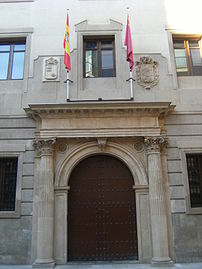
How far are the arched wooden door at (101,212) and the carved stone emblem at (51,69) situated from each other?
353 centimetres

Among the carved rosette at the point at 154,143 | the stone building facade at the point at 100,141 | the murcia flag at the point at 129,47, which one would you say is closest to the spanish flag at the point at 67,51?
the stone building facade at the point at 100,141

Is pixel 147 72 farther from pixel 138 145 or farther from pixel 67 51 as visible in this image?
pixel 67 51

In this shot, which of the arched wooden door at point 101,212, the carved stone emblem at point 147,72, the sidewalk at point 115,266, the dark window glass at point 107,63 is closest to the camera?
the sidewalk at point 115,266

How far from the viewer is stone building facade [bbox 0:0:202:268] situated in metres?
9.19

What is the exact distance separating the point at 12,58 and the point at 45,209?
645 centimetres

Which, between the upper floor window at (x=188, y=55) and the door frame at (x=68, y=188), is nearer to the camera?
the door frame at (x=68, y=188)

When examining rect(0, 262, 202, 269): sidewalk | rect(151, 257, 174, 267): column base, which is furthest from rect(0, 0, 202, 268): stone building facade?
rect(0, 262, 202, 269): sidewalk

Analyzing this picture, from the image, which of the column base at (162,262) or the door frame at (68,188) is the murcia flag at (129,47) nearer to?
the door frame at (68,188)

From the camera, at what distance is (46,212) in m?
9.05

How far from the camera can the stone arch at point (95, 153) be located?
31.6 ft

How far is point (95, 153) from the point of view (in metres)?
10.0

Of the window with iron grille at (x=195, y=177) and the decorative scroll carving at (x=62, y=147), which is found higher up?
the decorative scroll carving at (x=62, y=147)

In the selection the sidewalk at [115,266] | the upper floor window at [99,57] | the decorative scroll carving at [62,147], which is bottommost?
the sidewalk at [115,266]

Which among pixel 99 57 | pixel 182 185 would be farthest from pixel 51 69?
pixel 182 185
